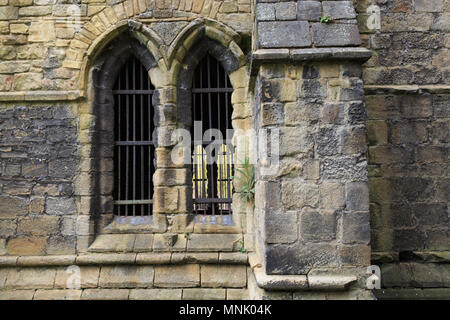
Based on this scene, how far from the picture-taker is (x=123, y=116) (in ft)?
14.3

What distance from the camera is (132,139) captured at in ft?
14.1

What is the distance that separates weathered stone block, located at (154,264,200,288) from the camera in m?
3.72

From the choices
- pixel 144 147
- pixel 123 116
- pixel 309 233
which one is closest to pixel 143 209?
pixel 144 147

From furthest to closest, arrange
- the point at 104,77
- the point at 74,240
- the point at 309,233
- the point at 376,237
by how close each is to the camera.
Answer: the point at 104,77, the point at 74,240, the point at 376,237, the point at 309,233

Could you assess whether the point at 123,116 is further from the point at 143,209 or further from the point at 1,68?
the point at 1,68

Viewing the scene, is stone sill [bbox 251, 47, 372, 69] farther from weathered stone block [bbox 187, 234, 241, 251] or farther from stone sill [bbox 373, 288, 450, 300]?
stone sill [bbox 373, 288, 450, 300]

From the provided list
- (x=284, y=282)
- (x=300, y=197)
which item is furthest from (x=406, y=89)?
(x=284, y=282)

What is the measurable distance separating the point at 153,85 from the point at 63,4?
58.2 inches

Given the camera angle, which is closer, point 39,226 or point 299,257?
point 299,257

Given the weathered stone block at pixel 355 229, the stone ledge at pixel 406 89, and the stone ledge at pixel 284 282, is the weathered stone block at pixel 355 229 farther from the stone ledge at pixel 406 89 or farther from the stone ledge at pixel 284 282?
the stone ledge at pixel 406 89

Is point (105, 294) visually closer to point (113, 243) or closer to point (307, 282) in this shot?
point (113, 243)

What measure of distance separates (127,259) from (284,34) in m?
2.91

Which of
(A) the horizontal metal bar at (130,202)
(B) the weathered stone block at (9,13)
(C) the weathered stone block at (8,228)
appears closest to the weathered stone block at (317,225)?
(A) the horizontal metal bar at (130,202)

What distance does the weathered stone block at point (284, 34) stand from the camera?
9.40 feet
